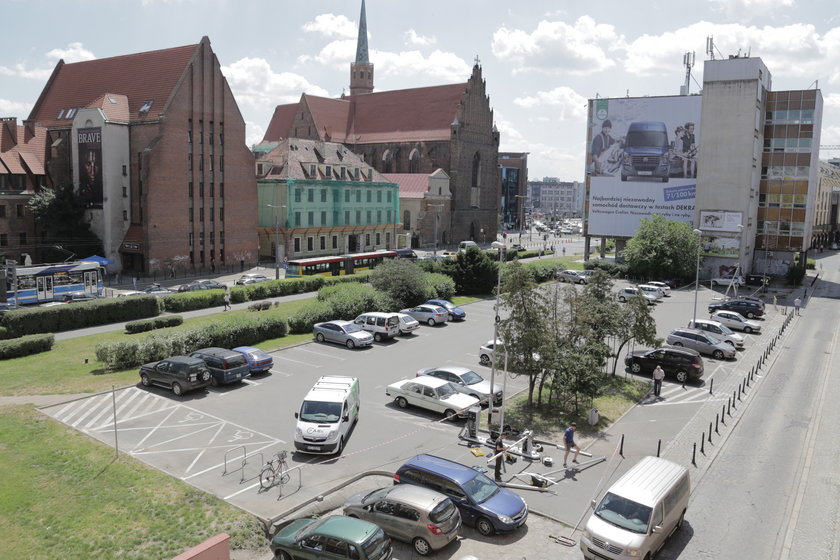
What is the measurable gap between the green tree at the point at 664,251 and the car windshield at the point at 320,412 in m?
49.5

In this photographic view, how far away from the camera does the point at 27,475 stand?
17984 mm

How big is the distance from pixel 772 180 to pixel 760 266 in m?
10.2

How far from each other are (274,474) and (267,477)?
21 cm

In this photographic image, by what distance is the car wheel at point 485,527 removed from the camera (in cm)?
1588

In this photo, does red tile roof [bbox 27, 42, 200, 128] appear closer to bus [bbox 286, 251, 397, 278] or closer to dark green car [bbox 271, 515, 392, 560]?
bus [bbox 286, 251, 397, 278]

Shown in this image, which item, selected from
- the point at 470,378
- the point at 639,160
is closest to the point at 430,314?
the point at 470,378

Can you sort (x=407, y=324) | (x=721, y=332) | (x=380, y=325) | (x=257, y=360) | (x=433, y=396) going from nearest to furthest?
(x=433, y=396)
(x=257, y=360)
(x=380, y=325)
(x=721, y=332)
(x=407, y=324)

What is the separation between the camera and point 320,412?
2147 cm

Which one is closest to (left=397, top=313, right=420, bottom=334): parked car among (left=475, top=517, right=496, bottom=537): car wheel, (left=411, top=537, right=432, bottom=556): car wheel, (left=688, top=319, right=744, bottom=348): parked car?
(left=688, top=319, right=744, bottom=348): parked car

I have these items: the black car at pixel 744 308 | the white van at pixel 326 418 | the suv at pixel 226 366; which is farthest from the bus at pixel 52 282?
the black car at pixel 744 308

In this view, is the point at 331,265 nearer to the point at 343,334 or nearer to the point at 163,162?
the point at 163,162

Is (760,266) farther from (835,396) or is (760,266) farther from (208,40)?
(208,40)

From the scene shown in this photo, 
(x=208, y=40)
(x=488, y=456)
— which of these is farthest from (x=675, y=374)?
(x=208, y=40)

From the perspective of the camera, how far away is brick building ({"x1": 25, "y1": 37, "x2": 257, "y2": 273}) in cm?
5928
